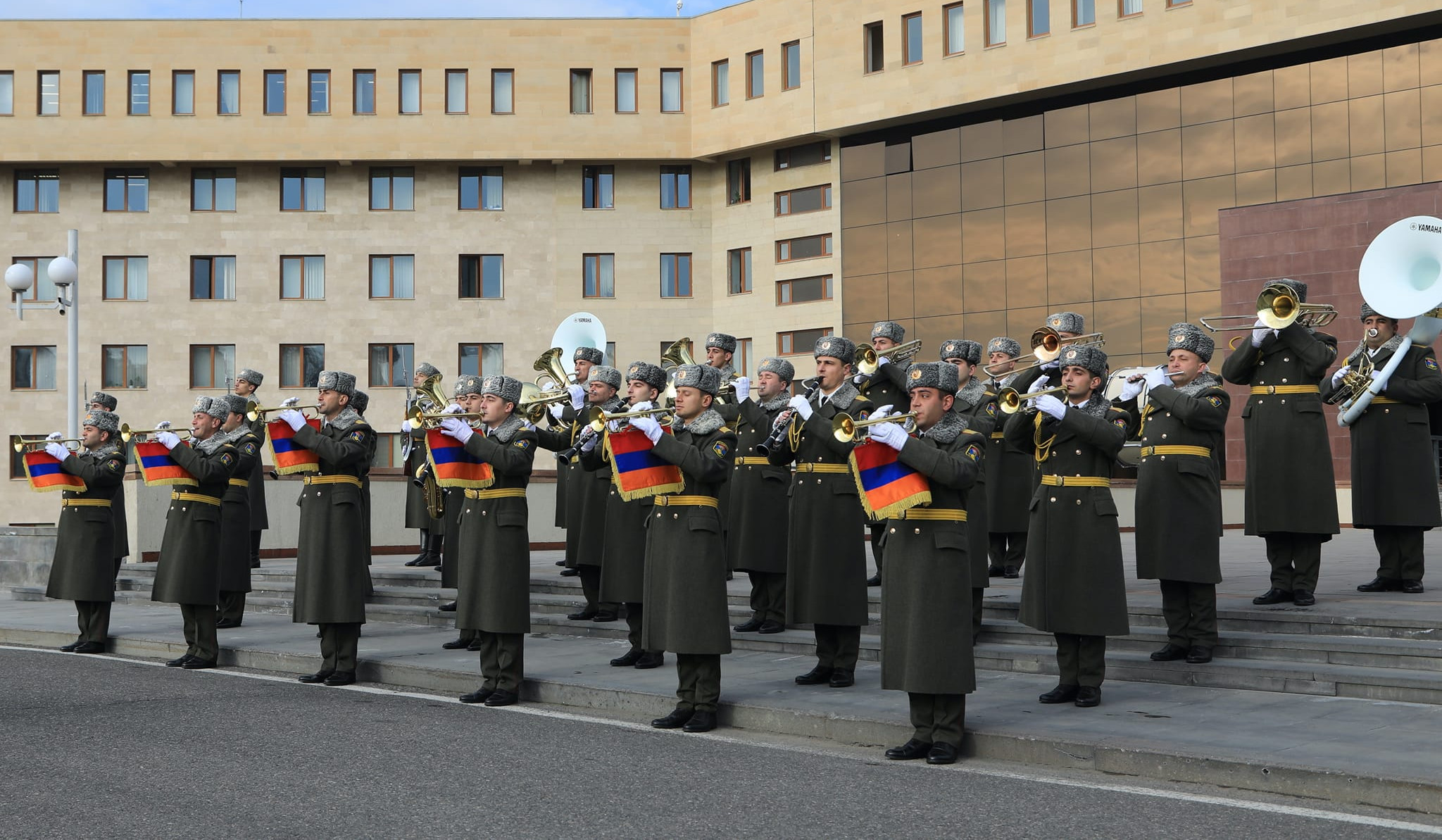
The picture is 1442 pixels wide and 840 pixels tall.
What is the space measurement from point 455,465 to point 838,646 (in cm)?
292

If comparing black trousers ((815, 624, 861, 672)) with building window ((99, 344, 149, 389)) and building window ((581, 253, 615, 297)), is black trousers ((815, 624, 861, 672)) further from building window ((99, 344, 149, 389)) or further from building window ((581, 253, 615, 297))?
building window ((99, 344, 149, 389))

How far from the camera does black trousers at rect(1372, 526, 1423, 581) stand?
35.7ft

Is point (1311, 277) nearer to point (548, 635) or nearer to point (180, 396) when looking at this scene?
point (548, 635)

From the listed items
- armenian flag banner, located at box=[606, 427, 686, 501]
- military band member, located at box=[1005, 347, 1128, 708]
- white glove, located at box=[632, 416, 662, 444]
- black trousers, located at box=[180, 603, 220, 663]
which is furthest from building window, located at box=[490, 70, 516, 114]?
military band member, located at box=[1005, 347, 1128, 708]

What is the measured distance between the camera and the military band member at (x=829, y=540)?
32.0ft

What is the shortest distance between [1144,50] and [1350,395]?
28170 millimetres

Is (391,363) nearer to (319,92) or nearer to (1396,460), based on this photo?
(319,92)

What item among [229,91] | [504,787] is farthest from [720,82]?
[504,787]

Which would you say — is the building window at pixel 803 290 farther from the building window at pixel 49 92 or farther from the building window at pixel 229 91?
the building window at pixel 49 92

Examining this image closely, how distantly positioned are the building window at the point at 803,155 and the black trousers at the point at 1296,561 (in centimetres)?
3547

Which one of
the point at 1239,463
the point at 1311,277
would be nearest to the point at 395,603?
the point at 1239,463

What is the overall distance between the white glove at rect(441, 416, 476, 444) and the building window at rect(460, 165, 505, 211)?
3828 cm

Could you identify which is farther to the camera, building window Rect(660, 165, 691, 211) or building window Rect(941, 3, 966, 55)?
building window Rect(660, 165, 691, 211)

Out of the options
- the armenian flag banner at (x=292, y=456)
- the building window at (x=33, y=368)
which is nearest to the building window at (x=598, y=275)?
the building window at (x=33, y=368)
